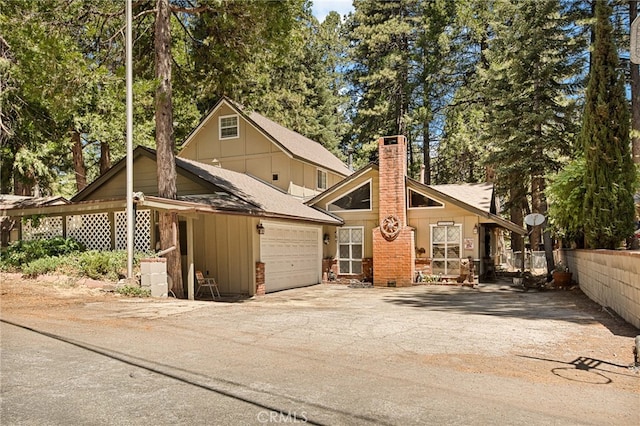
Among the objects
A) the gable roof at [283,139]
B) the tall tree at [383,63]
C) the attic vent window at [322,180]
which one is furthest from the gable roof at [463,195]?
the tall tree at [383,63]

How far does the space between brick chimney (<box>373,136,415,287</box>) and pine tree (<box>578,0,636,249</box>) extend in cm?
707

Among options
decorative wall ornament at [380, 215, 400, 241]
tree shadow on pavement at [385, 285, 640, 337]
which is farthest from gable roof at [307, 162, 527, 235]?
tree shadow on pavement at [385, 285, 640, 337]

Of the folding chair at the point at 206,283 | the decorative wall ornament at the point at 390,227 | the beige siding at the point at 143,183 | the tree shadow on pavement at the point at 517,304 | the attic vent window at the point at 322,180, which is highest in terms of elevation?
the attic vent window at the point at 322,180

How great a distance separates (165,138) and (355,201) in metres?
9.13

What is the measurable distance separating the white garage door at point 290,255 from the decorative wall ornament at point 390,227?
9.04 ft

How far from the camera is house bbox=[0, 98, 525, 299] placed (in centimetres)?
1327

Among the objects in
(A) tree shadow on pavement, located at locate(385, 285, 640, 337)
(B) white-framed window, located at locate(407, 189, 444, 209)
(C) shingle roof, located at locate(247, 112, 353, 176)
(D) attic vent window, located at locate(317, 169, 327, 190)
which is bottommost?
(A) tree shadow on pavement, located at locate(385, 285, 640, 337)

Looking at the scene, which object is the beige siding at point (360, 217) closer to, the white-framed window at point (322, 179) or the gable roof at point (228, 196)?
the gable roof at point (228, 196)

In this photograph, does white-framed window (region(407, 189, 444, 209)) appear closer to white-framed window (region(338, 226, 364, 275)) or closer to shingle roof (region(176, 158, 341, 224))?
white-framed window (region(338, 226, 364, 275))

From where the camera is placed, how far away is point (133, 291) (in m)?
10.5

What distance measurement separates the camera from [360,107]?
38.9m

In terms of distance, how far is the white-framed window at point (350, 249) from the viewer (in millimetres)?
19406

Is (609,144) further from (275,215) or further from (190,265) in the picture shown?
(190,265)

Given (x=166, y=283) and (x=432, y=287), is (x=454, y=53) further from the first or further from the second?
(x=166, y=283)
